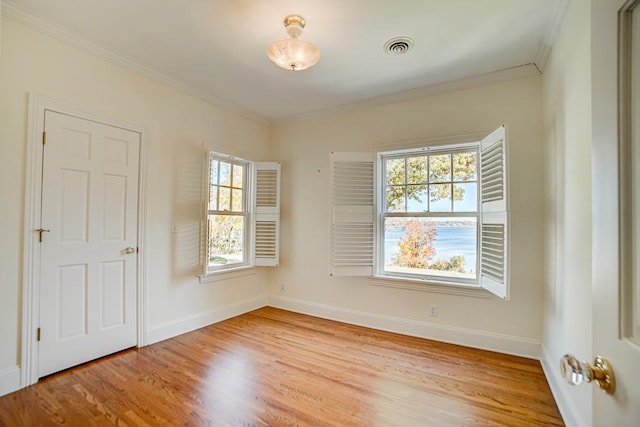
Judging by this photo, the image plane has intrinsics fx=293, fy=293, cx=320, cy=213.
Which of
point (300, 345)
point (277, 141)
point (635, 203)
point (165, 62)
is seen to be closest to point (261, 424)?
point (300, 345)

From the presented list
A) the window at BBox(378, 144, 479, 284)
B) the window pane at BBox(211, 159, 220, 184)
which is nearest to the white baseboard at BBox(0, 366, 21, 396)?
the window pane at BBox(211, 159, 220, 184)

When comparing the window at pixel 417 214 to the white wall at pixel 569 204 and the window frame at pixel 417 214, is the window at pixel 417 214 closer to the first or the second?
the window frame at pixel 417 214

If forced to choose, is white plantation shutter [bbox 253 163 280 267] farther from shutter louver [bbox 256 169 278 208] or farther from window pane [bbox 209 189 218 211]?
window pane [bbox 209 189 218 211]

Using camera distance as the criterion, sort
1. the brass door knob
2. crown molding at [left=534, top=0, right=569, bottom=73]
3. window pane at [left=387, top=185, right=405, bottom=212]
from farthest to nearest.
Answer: window pane at [left=387, top=185, right=405, bottom=212] → crown molding at [left=534, top=0, right=569, bottom=73] → the brass door knob

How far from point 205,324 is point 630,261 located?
3.76m

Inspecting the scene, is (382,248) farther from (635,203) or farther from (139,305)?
(635,203)

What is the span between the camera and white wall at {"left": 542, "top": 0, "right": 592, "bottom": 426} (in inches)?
63.4

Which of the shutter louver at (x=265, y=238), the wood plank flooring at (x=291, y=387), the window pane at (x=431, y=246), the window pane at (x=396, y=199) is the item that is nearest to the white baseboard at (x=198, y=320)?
the wood plank flooring at (x=291, y=387)

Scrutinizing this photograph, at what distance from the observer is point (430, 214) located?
3.34 metres

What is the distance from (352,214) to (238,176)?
1.70 meters

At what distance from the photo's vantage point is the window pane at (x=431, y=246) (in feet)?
10.4

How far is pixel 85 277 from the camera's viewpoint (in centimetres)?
256

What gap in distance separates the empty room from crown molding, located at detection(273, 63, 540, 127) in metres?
0.02

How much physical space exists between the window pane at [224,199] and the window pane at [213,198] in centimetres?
5
